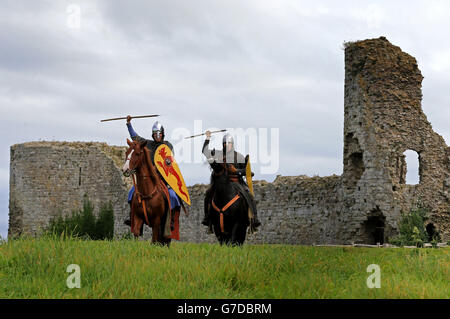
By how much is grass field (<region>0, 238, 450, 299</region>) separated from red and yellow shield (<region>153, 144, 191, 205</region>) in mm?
1039

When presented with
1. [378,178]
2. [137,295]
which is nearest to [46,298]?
[137,295]

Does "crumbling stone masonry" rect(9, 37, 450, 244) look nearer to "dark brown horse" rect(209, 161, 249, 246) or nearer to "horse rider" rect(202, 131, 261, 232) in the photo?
"horse rider" rect(202, 131, 261, 232)

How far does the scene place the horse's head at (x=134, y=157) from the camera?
33.1ft

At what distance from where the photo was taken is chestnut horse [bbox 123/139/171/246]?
33.4 feet

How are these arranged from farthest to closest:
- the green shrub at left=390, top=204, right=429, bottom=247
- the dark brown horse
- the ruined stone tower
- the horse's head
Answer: the ruined stone tower
the green shrub at left=390, top=204, right=429, bottom=247
the dark brown horse
the horse's head

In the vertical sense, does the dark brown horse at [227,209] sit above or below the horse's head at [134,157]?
below

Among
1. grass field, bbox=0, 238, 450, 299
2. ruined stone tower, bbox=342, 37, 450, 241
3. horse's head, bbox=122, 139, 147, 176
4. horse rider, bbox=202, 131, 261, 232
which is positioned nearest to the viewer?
grass field, bbox=0, 238, 450, 299

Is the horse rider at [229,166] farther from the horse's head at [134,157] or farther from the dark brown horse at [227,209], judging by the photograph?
the horse's head at [134,157]

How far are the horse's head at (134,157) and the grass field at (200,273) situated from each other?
1.23 m

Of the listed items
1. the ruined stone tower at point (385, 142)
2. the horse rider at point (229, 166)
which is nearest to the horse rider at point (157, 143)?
the horse rider at point (229, 166)

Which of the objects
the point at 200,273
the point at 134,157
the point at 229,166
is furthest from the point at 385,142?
the point at 200,273

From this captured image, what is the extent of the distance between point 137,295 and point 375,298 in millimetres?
2684

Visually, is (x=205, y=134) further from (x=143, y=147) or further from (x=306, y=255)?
(x=306, y=255)

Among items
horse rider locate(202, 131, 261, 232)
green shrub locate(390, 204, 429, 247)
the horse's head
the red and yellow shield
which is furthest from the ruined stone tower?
the horse's head
